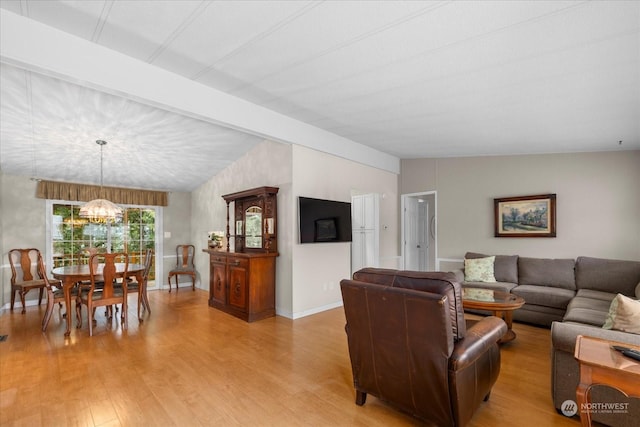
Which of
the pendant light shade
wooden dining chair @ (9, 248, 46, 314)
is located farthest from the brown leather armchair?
wooden dining chair @ (9, 248, 46, 314)

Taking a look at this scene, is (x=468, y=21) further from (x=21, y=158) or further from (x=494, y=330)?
(x=21, y=158)

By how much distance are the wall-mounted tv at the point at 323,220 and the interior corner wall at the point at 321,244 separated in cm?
13

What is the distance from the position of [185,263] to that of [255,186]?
3.03m

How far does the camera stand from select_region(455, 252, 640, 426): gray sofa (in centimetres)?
209

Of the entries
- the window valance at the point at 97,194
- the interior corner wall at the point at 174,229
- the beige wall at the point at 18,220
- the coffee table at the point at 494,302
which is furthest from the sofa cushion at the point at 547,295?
the beige wall at the point at 18,220

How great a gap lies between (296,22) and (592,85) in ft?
8.32

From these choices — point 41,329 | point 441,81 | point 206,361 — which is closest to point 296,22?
point 441,81

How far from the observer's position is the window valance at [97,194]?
18.3 feet

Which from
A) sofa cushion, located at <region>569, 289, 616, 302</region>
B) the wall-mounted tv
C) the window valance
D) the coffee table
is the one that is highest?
the window valance

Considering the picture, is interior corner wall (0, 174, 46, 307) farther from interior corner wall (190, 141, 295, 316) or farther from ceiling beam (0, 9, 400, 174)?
ceiling beam (0, 9, 400, 174)

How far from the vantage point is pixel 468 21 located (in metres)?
2.03

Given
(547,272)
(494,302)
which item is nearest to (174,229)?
(494,302)

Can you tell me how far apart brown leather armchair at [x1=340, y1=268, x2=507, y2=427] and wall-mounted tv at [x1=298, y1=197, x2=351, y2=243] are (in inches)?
92.0

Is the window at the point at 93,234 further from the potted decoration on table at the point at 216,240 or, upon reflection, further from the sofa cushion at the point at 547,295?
the sofa cushion at the point at 547,295
